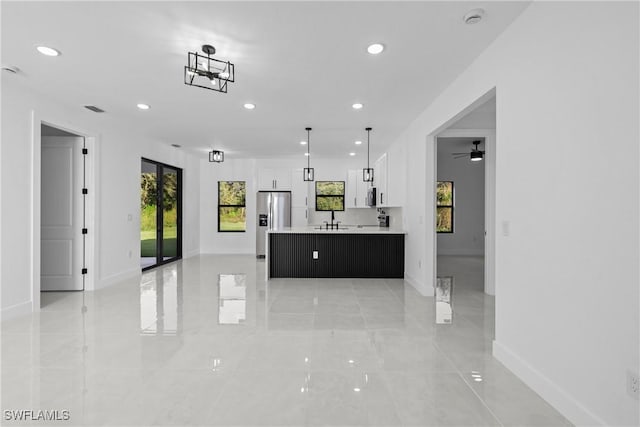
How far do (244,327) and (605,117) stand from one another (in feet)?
10.7

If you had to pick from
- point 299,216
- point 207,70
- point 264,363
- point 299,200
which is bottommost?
point 264,363

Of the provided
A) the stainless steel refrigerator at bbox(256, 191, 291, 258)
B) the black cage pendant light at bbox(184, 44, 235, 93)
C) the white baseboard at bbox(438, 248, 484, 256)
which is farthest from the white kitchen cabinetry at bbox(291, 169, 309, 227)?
the black cage pendant light at bbox(184, 44, 235, 93)

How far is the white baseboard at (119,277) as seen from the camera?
5164mm

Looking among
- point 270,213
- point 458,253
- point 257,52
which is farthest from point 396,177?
point 458,253

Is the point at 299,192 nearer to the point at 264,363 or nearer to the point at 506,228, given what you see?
the point at 264,363

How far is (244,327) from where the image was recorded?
3.34m

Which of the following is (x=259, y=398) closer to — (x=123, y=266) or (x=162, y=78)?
(x=162, y=78)

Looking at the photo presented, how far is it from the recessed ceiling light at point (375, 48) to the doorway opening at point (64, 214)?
4.57 m

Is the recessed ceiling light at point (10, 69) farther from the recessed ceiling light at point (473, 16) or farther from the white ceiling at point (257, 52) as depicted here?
the recessed ceiling light at point (473, 16)

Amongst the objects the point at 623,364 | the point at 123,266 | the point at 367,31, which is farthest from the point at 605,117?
the point at 123,266

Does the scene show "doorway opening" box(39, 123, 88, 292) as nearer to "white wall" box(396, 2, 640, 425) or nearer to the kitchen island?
the kitchen island

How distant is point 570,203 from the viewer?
6.15ft

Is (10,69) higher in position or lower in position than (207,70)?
higher

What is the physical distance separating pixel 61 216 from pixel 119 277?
52.6 inches
